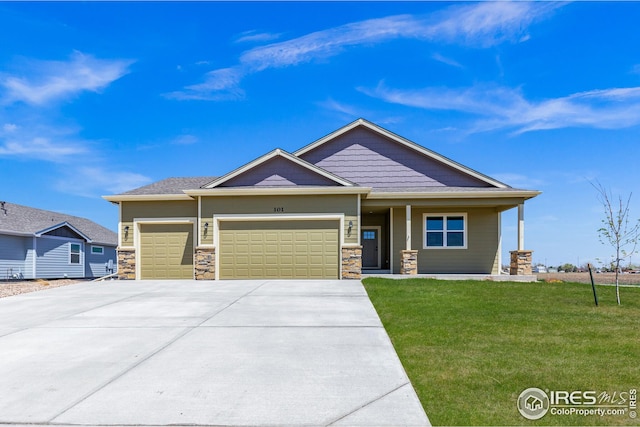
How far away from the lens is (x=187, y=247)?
1576 centimetres

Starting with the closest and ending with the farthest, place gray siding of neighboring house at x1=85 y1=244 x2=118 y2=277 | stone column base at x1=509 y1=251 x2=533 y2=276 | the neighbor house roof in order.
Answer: stone column base at x1=509 y1=251 x2=533 y2=276 → the neighbor house roof → gray siding of neighboring house at x1=85 y1=244 x2=118 y2=277

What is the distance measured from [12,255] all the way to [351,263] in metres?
20.1

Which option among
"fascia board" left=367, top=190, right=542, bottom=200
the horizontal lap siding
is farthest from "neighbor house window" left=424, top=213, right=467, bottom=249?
"fascia board" left=367, top=190, right=542, bottom=200

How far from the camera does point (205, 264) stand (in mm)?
14867

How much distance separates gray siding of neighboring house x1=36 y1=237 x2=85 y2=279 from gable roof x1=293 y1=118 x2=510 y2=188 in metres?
18.0

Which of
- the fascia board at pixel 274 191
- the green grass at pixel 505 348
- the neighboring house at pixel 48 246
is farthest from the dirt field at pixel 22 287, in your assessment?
the green grass at pixel 505 348

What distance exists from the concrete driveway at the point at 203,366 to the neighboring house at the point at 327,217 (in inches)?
227

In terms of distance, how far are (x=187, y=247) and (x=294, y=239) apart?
4.28m

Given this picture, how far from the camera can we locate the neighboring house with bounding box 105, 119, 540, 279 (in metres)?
14.8

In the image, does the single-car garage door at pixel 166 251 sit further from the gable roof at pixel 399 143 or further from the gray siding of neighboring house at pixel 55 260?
the gray siding of neighboring house at pixel 55 260

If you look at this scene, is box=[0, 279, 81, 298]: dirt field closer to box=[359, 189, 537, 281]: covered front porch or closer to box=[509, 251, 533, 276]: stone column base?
box=[359, 189, 537, 281]: covered front porch

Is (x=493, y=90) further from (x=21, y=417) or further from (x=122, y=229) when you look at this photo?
(x=21, y=417)

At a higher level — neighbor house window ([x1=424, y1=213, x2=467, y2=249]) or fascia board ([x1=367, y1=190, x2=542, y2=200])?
fascia board ([x1=367, y1=190, x2=542, y2=200])

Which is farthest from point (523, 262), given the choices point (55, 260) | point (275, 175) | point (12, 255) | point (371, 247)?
point (55, 260)
